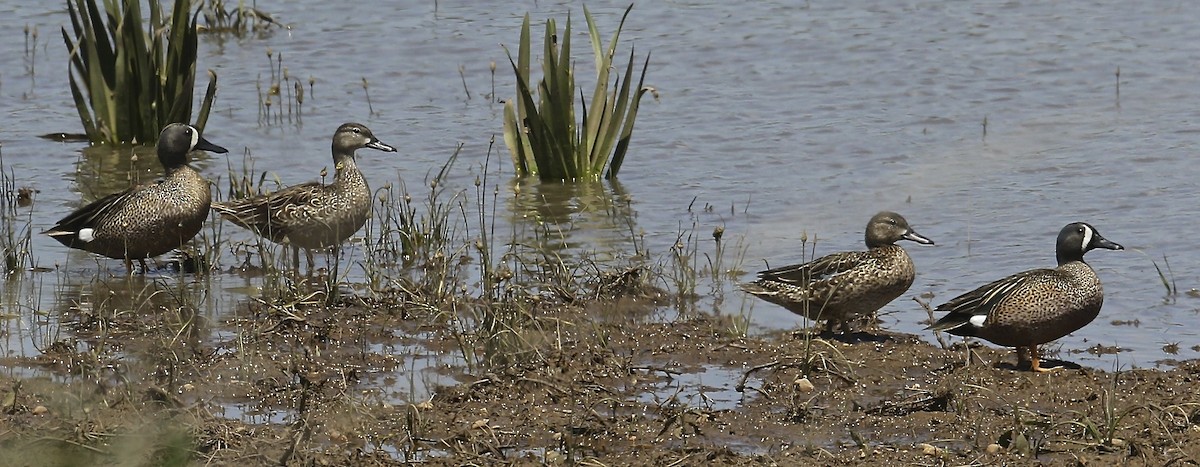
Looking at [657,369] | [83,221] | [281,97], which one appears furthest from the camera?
[281,97]

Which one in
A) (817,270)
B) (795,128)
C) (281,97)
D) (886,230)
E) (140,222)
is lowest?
(281,97)

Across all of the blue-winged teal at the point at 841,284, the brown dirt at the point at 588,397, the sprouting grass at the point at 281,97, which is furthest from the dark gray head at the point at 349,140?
the sprouting grass at the point at 281,97

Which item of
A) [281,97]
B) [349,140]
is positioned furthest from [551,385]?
[281,97]

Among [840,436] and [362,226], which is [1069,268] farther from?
[362,226]

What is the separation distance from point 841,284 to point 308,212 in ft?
9.54

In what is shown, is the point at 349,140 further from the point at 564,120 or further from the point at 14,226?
the point at 14,226

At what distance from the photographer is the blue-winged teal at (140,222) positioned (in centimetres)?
898

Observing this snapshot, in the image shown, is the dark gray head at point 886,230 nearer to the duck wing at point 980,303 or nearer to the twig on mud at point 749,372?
the duck wing at point 980,303

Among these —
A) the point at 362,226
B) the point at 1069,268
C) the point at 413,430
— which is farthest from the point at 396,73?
the point at 413,430

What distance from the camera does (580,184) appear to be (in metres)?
11.3

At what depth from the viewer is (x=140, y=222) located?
8.97m

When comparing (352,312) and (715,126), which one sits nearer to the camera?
(352,312)

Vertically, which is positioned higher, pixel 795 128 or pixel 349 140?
pixel 349 140

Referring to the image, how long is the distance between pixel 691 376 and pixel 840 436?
98 cm
